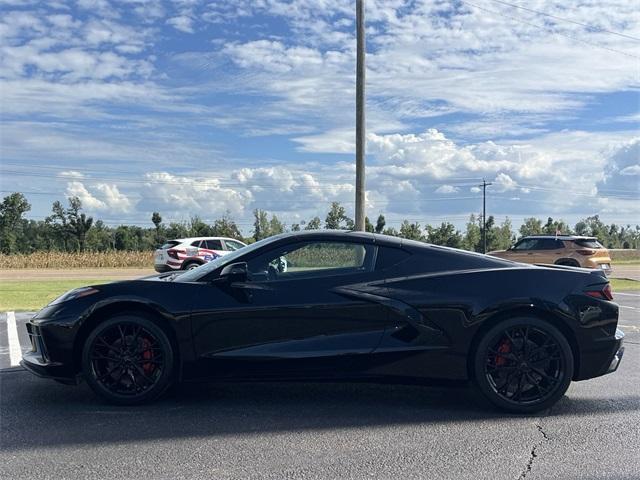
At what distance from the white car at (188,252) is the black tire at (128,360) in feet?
55.5

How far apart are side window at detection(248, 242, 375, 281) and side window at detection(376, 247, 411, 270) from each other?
0.06 meters

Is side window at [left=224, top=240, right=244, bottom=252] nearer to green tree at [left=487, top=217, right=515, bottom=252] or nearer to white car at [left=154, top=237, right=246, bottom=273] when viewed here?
white car at [left=154, top=237, right=246, bottom=273]

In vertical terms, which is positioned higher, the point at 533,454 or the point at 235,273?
the point at 235,273

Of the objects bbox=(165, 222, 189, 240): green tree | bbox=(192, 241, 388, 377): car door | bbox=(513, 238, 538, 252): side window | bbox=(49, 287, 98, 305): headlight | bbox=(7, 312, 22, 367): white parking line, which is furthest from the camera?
bbox=(165, 222, 189, 240): green tree

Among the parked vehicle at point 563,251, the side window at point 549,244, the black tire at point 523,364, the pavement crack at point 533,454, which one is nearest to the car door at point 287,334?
the black tire at point 523,364

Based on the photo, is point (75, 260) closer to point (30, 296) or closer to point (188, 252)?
point (188, 252)

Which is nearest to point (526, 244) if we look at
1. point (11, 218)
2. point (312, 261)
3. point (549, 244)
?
point (549, 244)

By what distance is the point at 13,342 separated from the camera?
785cm

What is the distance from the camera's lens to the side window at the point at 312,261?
4863mm

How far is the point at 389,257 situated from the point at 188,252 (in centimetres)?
1781

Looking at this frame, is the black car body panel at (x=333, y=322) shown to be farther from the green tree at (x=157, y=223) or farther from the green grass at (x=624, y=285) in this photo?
the green tree at (x=157, y=223)

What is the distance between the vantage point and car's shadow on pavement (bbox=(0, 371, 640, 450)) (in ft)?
13.9

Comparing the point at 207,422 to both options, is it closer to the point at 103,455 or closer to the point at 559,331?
the point at 103,455

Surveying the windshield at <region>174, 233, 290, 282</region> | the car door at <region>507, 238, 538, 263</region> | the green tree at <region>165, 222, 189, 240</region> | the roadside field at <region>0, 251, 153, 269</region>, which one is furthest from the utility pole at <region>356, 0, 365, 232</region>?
the green tree at <region>165, 222, 189, 240</region>
